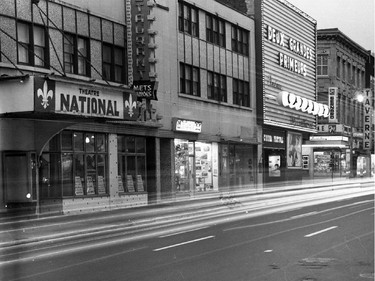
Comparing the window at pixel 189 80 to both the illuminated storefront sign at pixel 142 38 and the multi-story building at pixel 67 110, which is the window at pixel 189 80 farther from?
the multi-story building at pixel 67 110

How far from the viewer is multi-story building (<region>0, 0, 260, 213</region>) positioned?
68.8ft

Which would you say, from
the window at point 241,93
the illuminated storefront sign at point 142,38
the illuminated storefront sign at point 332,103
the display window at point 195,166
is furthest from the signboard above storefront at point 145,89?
the illuminated storefront sign at point 332,103

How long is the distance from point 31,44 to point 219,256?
12530mm

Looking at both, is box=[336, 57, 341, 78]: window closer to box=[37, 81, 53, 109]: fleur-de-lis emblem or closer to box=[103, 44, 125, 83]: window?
box=[103, 44, 125, 83]: window

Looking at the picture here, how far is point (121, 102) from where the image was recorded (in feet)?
74.6

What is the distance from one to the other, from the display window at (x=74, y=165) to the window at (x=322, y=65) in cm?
3409

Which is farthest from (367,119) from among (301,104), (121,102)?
(121,102)

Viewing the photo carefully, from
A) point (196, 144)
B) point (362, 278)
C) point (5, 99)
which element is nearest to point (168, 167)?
point (196, 144)

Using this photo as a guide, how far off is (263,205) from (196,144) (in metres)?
6.77

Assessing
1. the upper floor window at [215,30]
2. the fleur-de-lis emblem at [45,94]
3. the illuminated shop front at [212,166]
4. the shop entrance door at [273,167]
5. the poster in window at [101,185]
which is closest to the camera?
the fleur-de-lis emblem at [45,94]

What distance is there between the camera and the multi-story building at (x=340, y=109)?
171 ft

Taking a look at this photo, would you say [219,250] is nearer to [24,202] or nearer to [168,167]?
[24,202]

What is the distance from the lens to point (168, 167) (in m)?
29.4

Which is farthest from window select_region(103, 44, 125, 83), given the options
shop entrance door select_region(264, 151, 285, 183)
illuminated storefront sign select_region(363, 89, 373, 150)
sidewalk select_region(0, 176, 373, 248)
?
illuminated storefront sign select_region(363, 89, 373, 150)
